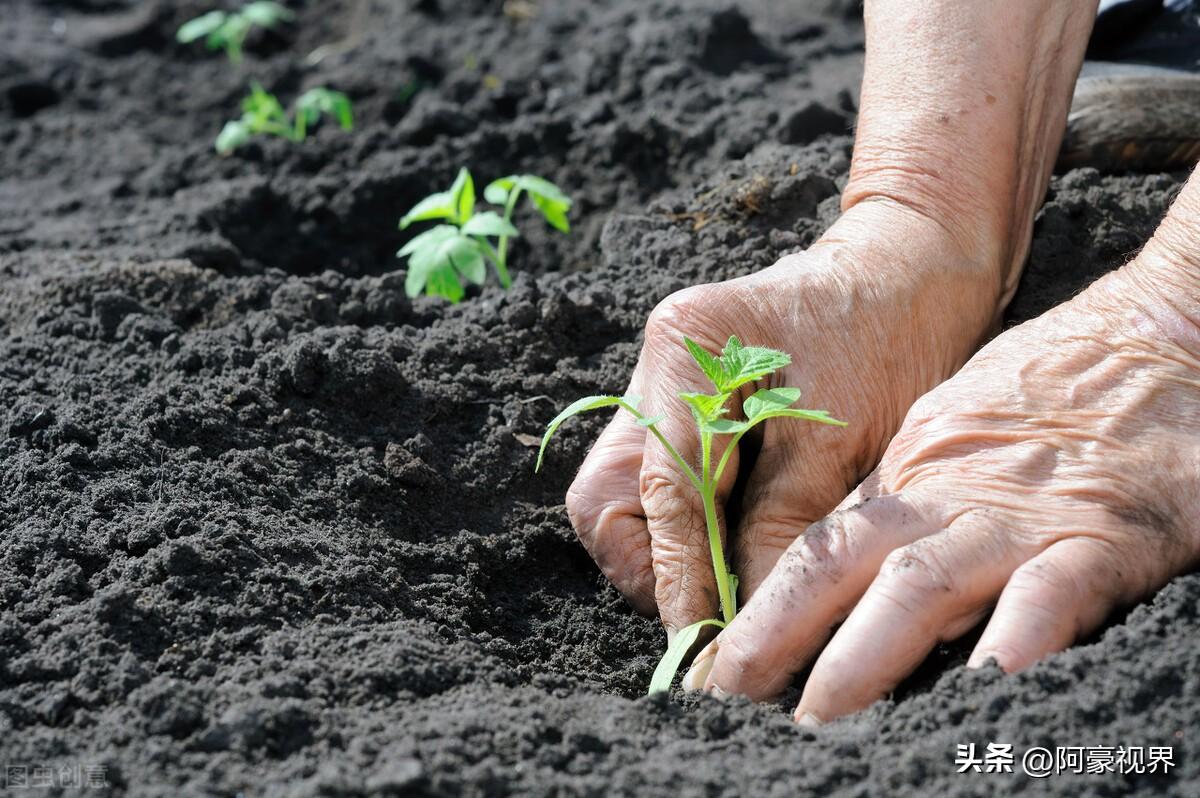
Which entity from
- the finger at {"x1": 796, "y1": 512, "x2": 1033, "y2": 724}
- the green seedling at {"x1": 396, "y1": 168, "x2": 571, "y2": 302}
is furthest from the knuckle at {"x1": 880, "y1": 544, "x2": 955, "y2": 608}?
the green seedling at {"x1": 396, "y1": 168, "x2": 571, "y2": 302}

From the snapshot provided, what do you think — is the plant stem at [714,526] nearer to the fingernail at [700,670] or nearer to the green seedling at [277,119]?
the fingernail at [700,670]

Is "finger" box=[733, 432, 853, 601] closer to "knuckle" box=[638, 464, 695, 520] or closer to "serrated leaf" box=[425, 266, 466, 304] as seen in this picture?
"knuckle" box=[638, 464, 695, 520]

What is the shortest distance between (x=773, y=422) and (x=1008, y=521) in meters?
0.56

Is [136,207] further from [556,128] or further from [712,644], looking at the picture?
[712,644]

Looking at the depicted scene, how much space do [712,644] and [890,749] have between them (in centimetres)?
48

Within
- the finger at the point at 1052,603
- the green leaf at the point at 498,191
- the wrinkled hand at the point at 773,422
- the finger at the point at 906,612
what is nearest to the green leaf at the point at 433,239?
the green leaf at the point at 498,191

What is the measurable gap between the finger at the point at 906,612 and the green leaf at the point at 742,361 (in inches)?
15.6

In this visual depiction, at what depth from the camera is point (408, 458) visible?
2.70 m

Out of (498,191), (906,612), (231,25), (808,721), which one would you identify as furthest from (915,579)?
(231,25)

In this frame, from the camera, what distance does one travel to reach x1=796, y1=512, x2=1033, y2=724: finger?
191 centimetres

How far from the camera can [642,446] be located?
2.46 m

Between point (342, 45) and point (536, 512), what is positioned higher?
point (342, 45)

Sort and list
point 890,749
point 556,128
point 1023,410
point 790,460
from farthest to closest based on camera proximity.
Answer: point 556,128 → point 790,460 → point 1023,410 → point 890,749

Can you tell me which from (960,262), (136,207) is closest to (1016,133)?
(960,262)
